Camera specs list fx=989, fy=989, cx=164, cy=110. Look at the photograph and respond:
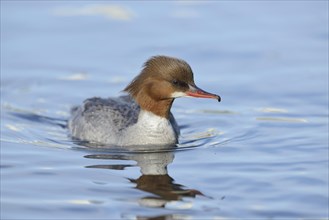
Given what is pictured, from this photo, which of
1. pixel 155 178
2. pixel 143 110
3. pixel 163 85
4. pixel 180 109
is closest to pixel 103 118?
pixel 143 110

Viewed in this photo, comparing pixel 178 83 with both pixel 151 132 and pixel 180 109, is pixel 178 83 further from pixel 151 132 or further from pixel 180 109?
pixel 180 109

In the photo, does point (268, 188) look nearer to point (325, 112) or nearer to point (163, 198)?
point (163, 198)

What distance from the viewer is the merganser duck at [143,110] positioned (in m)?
12.2

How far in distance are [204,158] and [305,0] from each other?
290 inches

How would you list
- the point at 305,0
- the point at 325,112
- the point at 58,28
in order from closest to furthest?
the point at 325,112, the point at 58,28, the point at 305,0

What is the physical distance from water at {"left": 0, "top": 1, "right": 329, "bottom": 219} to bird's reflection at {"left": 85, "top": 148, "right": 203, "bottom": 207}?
23 millimetres

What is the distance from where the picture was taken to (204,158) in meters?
12.0

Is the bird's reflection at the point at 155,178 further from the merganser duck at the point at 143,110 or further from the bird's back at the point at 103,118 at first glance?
the bird's back at the point at 103,118

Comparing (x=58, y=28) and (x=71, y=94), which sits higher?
(x=58, y=28)

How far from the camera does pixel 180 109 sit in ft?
47.9

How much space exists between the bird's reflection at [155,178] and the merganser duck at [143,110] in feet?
1.60

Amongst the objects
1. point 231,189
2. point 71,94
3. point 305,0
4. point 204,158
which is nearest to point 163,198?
point 231,189

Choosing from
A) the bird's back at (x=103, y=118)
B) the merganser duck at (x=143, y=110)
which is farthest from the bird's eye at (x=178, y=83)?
the bird's back at (x=103, y=118)

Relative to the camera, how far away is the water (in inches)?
403
